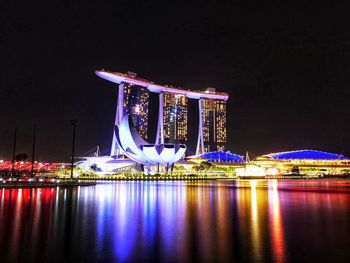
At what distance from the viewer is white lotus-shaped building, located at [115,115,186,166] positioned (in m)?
64.9

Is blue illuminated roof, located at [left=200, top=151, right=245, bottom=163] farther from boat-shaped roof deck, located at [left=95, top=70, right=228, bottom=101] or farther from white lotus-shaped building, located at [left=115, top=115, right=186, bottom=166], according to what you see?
white lotus-shaped building, located at [left=115, top=115, right=186, bottom=166]

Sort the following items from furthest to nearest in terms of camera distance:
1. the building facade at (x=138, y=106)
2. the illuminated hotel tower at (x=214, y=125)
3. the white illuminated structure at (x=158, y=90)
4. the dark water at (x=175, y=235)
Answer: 1. the illuminated hotel tower at (x=214, y=125)
2. the building facade at (x=138, y=106)
3. the white illuminated structure at (x=158, y=90)
4. the dark water at (x=175, y=235)

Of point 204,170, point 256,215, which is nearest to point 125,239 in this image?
point 256,215

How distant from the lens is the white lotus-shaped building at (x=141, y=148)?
6488 cm

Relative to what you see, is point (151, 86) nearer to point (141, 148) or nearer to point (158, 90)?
point (158, 90)

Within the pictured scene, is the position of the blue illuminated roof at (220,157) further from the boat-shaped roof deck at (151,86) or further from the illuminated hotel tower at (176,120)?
the boat-shaped roof deck at (151,86)

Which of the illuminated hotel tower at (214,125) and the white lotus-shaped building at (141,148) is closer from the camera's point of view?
the white lotus-shaped building at (141,148)

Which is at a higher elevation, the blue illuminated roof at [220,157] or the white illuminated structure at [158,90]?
the white illuminated structure at [158,90]

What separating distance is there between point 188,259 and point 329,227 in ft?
17.9

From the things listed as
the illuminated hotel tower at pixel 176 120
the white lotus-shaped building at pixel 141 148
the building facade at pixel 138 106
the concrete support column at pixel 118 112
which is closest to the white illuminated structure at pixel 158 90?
the concrete support column at pixel 118 112

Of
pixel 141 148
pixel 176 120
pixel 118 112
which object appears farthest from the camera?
pixel 176 120

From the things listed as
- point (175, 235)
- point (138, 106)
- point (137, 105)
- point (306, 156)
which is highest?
point (137, 105)

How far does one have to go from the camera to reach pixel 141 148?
2586 inches

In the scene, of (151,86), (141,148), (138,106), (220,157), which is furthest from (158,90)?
(141,148)
